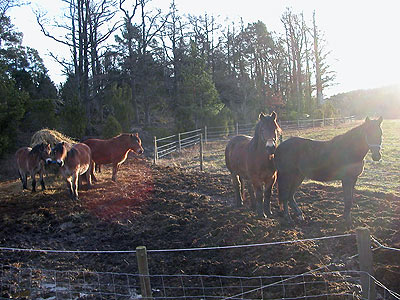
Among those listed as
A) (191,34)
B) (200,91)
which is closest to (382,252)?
(200,91)

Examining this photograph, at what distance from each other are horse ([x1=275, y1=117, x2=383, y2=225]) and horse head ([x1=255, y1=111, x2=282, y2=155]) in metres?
0.44

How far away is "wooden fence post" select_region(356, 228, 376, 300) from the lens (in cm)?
303

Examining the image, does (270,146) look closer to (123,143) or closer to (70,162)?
(70,162)

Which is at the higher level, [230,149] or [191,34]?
[191,34]

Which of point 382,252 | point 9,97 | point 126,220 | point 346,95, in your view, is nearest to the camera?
point 382,252

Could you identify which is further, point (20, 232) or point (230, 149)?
point (230, 149)

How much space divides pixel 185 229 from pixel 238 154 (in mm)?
1879

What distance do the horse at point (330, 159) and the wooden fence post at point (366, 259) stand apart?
8.62 feet

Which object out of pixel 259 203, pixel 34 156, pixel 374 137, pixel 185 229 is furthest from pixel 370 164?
pixel 34 156

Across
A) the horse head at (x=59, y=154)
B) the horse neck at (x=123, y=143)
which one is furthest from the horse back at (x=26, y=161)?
the horse neck at (x=123, y=143)

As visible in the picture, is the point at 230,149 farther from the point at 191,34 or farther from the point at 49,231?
the point at 191,34

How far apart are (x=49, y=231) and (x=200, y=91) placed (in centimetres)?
1859

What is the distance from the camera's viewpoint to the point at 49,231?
632cm

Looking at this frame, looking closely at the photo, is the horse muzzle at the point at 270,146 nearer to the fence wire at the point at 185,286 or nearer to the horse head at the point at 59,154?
the fence wire at the point at 185,286
